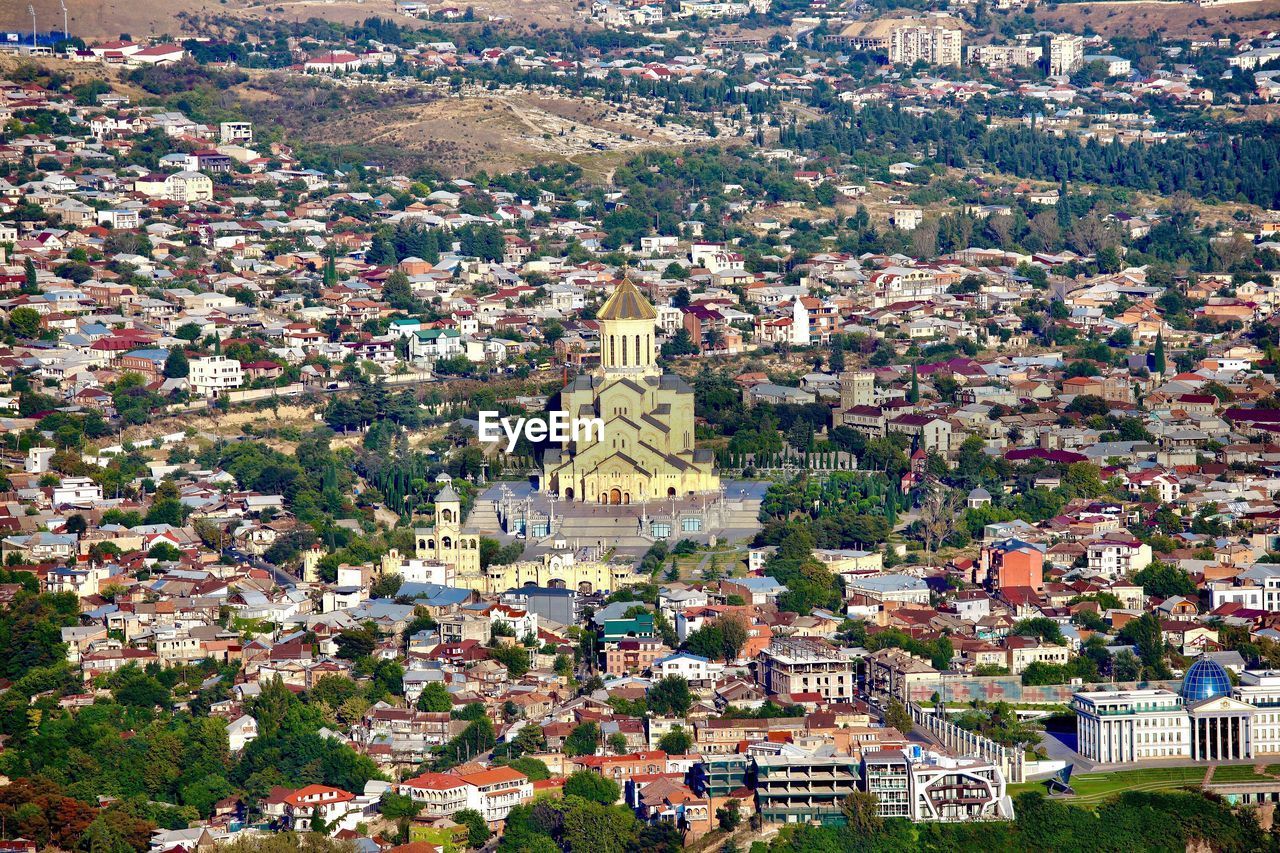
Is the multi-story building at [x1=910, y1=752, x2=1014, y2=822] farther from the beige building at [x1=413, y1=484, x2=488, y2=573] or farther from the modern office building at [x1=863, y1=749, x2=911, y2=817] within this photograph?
the beige building at [x1=413, y1=484, x2=488, y2=573]

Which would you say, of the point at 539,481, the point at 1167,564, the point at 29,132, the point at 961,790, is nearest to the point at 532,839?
the point at 961,790

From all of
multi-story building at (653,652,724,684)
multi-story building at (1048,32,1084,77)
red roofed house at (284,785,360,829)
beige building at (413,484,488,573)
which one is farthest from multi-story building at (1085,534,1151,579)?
multi-story building at (1048,32,1084,77)

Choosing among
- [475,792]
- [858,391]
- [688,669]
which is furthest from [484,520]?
[475,792]

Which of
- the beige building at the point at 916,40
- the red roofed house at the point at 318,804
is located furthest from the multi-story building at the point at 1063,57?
the red roofed house at the point at 318,804

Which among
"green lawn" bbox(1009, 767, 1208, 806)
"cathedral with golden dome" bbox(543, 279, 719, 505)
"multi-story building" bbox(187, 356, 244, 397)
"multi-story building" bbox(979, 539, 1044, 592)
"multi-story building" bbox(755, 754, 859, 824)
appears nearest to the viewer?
"multi-story building" bbox(755, 754, 859, 824)

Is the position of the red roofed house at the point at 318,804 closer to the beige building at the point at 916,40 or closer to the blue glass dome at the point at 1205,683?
the blue glass dome at the point at 1205,683

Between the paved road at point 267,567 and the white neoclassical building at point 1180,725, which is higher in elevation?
the white neoclassical building at point 1180,725
